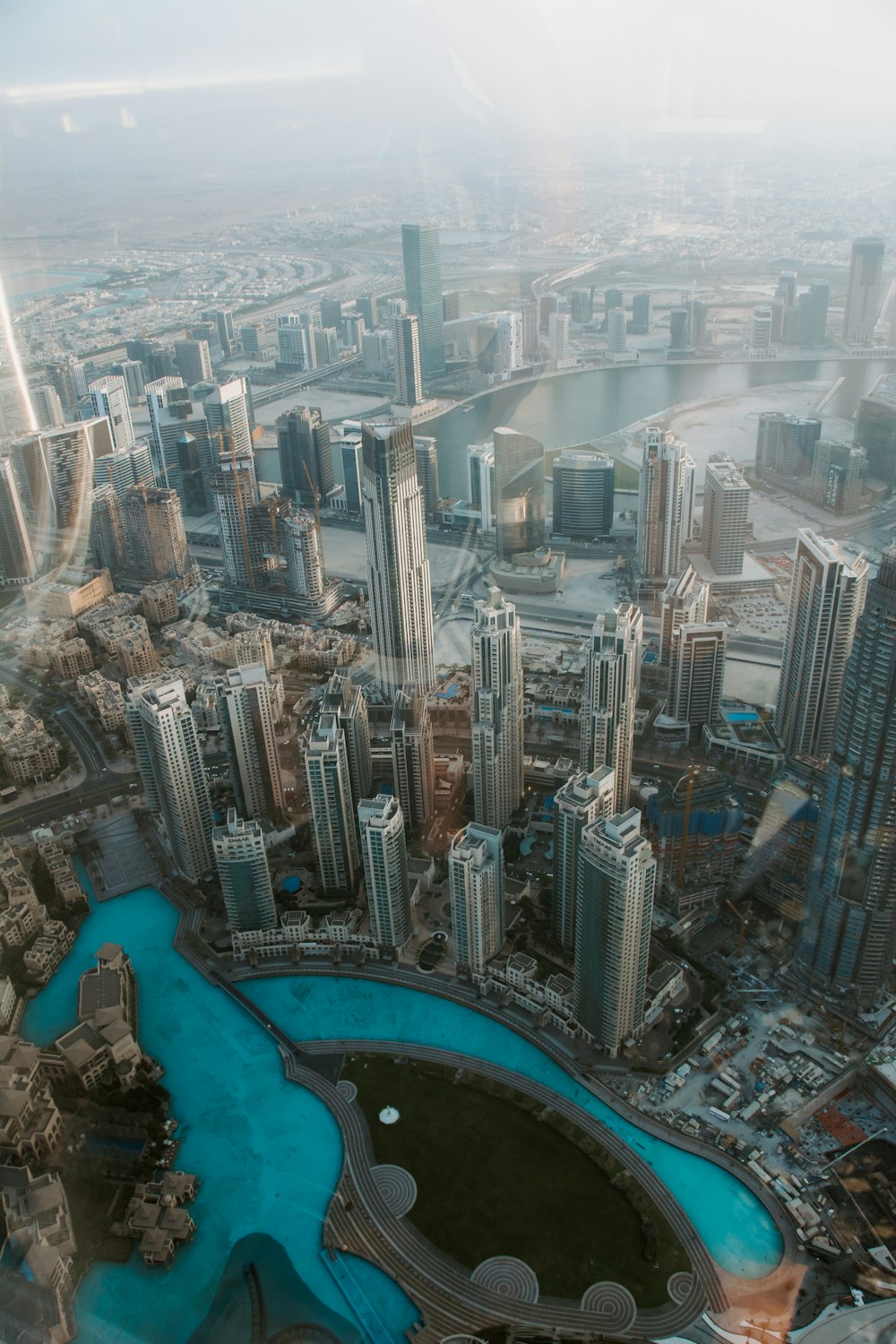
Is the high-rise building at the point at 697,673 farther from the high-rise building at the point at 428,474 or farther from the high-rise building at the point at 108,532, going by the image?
the high-rise building at the point at 108,532

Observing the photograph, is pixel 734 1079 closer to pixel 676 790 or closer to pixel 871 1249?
pixel 871 1249

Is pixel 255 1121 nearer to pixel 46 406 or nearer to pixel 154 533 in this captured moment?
pixel 154 533

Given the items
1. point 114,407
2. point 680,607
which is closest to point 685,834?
point 680,607

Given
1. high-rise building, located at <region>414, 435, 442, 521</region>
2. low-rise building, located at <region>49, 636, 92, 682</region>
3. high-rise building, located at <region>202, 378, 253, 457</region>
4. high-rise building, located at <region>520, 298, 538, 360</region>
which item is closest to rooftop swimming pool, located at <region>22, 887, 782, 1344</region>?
low-rise building, located at <region>49, 636, 92, 682</region>

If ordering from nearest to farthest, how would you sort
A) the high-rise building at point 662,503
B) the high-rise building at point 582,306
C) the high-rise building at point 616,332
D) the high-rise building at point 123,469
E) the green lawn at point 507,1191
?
the green lawn at point 507,1191 → the high-rise building at point 662,503 → the high-rise building at point 123,469 → the high-rise building at point 616,332 → the high-rise building at point 582,306

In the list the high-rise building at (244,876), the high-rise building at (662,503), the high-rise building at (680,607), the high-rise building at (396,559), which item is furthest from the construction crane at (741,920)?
→ the high-rise building at (662,503)

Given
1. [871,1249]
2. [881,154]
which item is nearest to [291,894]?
[871,1249]
